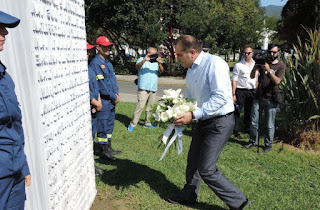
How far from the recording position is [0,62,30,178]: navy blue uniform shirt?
5.27 feet

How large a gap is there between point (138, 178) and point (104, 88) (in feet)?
4.83

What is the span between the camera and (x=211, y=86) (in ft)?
9.09

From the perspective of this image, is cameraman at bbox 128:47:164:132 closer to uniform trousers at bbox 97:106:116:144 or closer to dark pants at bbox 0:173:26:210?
uniform trousers at bbox 97:106:116:144

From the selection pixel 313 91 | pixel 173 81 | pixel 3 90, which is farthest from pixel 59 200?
pixel 173 81

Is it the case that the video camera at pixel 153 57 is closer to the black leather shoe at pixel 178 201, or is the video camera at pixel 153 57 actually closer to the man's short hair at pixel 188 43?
the man's short hair at pixel 188 43

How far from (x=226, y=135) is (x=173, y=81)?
14.6 meters

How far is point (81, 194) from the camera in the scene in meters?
2.91

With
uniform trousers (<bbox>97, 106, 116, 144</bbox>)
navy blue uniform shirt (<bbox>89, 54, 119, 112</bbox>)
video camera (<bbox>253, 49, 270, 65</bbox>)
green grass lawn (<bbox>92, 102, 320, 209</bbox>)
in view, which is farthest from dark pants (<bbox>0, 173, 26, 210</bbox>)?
video camera (<bbox>253, 49, 270, 65</bbox>)

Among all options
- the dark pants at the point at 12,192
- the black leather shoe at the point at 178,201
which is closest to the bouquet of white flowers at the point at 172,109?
the black leather shoe at the point at 178,201

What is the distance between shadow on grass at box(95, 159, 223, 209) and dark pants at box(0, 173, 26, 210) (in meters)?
2.05

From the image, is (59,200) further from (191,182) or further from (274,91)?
(274,91)

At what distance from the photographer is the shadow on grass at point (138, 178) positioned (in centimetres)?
371

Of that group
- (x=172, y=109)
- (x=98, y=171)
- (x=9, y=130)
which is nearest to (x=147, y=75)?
(x=98, y=171)

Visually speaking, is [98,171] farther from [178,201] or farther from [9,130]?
[9,130]
